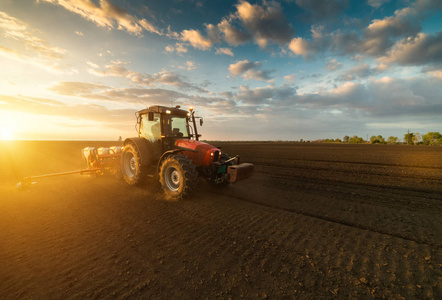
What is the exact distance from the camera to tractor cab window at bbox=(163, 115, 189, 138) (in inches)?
260

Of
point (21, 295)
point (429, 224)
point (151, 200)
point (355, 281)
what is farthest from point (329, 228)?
point (21, 295)

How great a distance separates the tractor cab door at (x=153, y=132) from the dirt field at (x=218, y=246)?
5.24 feet

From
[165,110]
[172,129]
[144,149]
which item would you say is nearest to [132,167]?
[144,149]

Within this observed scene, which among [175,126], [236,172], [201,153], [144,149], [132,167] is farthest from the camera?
[132,167]

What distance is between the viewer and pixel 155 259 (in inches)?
116

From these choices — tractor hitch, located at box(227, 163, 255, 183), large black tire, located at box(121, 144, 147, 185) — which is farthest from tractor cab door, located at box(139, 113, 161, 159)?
tractor hitch, located at box(227, 163, 255, 183)

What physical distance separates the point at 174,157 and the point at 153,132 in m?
1.99

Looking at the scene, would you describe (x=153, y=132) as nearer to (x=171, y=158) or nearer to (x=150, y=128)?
(x=150, y=128)

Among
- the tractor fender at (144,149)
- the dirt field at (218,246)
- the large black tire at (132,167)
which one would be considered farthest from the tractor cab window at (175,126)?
the dirt field at (218,246)

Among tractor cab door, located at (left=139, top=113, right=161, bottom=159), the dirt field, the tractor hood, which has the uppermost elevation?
tractor cab door, located at (left=139, top=113, right=161, bottom=159)

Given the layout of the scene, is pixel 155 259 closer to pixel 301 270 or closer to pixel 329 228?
pixel 301 270

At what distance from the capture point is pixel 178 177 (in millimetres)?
5711

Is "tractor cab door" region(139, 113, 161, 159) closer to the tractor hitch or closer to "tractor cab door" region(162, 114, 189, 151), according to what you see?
"tractor cab door" region(162, 114, 189, 151)

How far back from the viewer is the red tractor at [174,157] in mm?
5371
